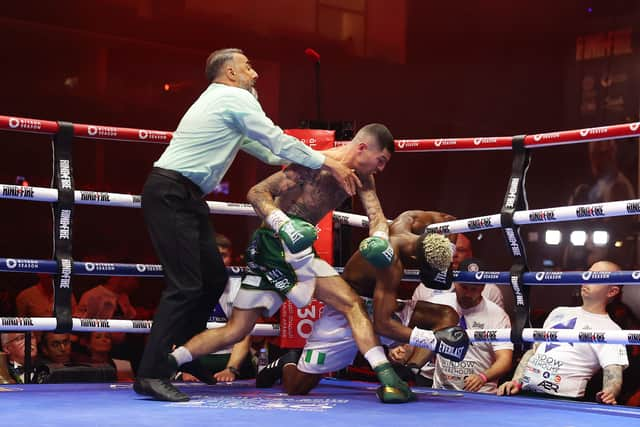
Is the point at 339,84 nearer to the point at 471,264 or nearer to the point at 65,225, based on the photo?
the point at 471,264

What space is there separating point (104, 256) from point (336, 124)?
3787 millimetres

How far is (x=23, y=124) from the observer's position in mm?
3041

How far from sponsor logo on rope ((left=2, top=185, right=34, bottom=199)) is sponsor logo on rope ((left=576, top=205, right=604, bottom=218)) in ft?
6.00

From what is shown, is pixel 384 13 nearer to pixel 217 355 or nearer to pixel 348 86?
pixel 348 86

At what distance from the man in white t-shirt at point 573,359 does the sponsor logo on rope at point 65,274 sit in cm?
168

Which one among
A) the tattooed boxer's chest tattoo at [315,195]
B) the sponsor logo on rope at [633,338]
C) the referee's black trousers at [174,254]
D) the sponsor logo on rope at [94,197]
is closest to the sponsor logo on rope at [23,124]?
the sponsor logo on rope at [94,197]

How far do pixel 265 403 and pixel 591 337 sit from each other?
105 centimetres

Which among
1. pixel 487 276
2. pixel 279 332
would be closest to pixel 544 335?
pixel 487 276

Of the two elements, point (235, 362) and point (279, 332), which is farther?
point (235, 362)

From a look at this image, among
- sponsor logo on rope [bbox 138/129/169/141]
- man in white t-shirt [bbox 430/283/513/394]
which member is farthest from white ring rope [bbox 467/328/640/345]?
sponsor logo on rope [bbox 138/129/169/141]

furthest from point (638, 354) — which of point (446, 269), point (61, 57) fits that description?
point (61, 57)

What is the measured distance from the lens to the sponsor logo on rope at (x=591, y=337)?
2805 millimetres

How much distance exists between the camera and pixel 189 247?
9.25ft

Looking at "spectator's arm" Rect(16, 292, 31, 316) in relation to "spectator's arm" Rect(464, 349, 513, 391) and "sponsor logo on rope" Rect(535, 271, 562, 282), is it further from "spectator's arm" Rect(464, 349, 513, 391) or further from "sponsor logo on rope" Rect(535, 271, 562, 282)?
"sponsor logo on rope" Rect(535, 271, 562, 282)
